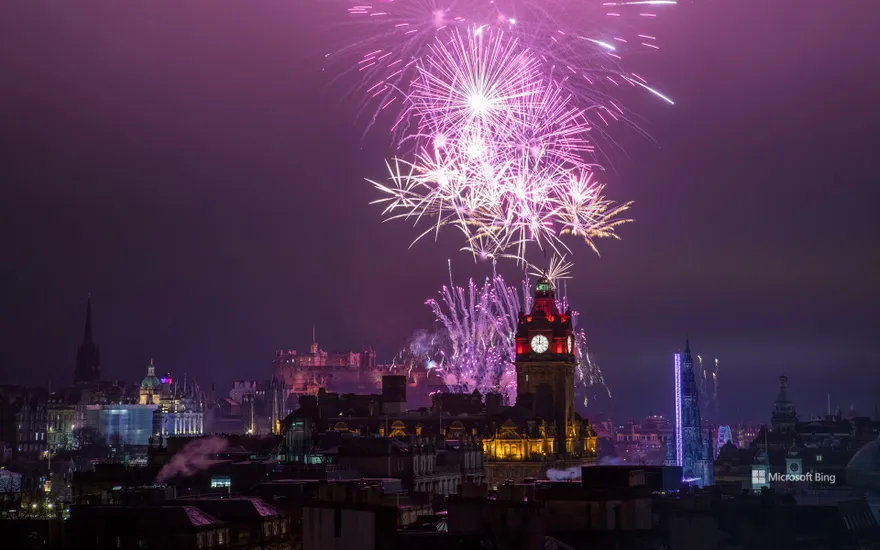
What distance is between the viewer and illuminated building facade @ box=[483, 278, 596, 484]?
166m

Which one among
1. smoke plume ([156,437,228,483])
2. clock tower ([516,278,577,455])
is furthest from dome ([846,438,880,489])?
smoke plume ([156,437,228,483])

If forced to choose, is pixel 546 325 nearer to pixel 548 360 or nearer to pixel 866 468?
pixel 548 360

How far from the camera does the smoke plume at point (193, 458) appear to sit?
119188 millimetres

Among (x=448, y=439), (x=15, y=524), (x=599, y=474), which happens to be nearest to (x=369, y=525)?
(x=599, y=474)

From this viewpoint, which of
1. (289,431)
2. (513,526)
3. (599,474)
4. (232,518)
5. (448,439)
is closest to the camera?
(513,526)

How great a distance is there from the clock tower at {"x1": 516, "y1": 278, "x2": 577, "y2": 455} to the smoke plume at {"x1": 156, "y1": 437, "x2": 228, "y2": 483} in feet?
138

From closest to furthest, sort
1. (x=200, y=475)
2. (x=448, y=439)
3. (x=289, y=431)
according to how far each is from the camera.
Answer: (x=200, y=475) < (x=289, y=431) < (x=448, y=439)

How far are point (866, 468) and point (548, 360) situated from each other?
36793 millimetres

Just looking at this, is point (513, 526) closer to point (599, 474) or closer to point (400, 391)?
point (599, 474)

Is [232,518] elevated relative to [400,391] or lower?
lower

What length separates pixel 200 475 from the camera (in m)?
118

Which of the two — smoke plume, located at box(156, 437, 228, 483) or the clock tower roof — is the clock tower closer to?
the clock tower roof

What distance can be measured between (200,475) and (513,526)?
68.9 m

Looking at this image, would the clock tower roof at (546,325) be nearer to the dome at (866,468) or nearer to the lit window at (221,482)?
the dome at (866,468)
